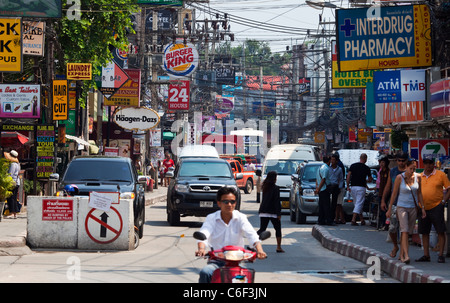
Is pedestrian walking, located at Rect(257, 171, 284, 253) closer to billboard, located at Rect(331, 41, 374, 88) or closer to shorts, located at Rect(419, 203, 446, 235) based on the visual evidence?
shorts, located at Rect(419, 203, 446, 235)

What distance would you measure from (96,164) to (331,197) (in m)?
8.30

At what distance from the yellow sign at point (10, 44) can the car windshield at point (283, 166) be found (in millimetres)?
10432

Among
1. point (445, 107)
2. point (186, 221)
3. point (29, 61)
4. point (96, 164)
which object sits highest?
point (29, 61)

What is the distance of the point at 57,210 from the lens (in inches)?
643

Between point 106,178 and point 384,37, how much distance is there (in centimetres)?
874

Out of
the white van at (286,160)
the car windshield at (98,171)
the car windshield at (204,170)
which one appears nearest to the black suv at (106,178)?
the car windshield at (98,171)

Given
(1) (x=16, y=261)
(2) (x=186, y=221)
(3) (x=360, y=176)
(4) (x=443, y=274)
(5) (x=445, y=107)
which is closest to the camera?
(4) (x=443, y=274)

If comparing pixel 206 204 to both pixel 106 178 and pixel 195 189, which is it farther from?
pixel 106 178

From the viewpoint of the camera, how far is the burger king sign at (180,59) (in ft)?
147

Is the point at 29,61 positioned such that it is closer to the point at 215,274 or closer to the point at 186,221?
the point at 186,221

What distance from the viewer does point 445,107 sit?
18547 millimetres
